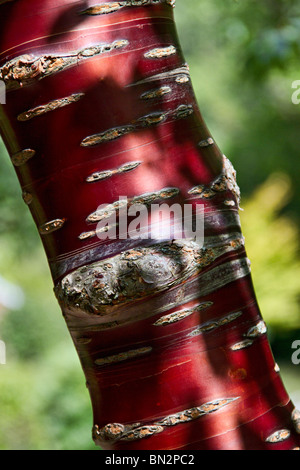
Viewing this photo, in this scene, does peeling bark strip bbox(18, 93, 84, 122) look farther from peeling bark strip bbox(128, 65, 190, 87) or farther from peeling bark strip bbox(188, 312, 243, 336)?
peeling bark strip bbox(188, 312, 243, 336)

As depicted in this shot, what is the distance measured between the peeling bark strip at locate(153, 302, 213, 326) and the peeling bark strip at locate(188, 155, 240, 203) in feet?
0.31

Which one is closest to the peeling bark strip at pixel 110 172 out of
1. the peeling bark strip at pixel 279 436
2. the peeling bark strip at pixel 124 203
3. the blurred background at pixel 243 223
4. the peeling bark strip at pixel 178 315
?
the peeling bark strip at pixel 124 203

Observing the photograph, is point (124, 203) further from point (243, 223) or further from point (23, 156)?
point (243, 223)

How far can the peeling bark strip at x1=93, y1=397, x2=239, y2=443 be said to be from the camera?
1.68 ft

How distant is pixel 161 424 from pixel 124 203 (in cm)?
19

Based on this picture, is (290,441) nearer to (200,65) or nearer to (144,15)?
(144,15)

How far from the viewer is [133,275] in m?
0.50

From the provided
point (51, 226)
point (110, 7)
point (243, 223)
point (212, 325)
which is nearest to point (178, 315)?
point (212, 325)

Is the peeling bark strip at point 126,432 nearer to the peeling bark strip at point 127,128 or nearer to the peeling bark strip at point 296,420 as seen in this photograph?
the peeling bark strip at point 296,420

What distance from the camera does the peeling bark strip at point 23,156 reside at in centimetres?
53

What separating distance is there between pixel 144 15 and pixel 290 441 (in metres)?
0.39

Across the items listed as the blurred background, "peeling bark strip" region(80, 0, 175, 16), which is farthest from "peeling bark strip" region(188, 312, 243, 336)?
the blurred background

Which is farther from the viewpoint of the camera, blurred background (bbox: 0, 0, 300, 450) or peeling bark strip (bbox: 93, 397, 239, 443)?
blurred background (bbox: 0, 0, 300, 450)

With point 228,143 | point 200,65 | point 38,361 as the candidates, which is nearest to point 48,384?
point 38,361
